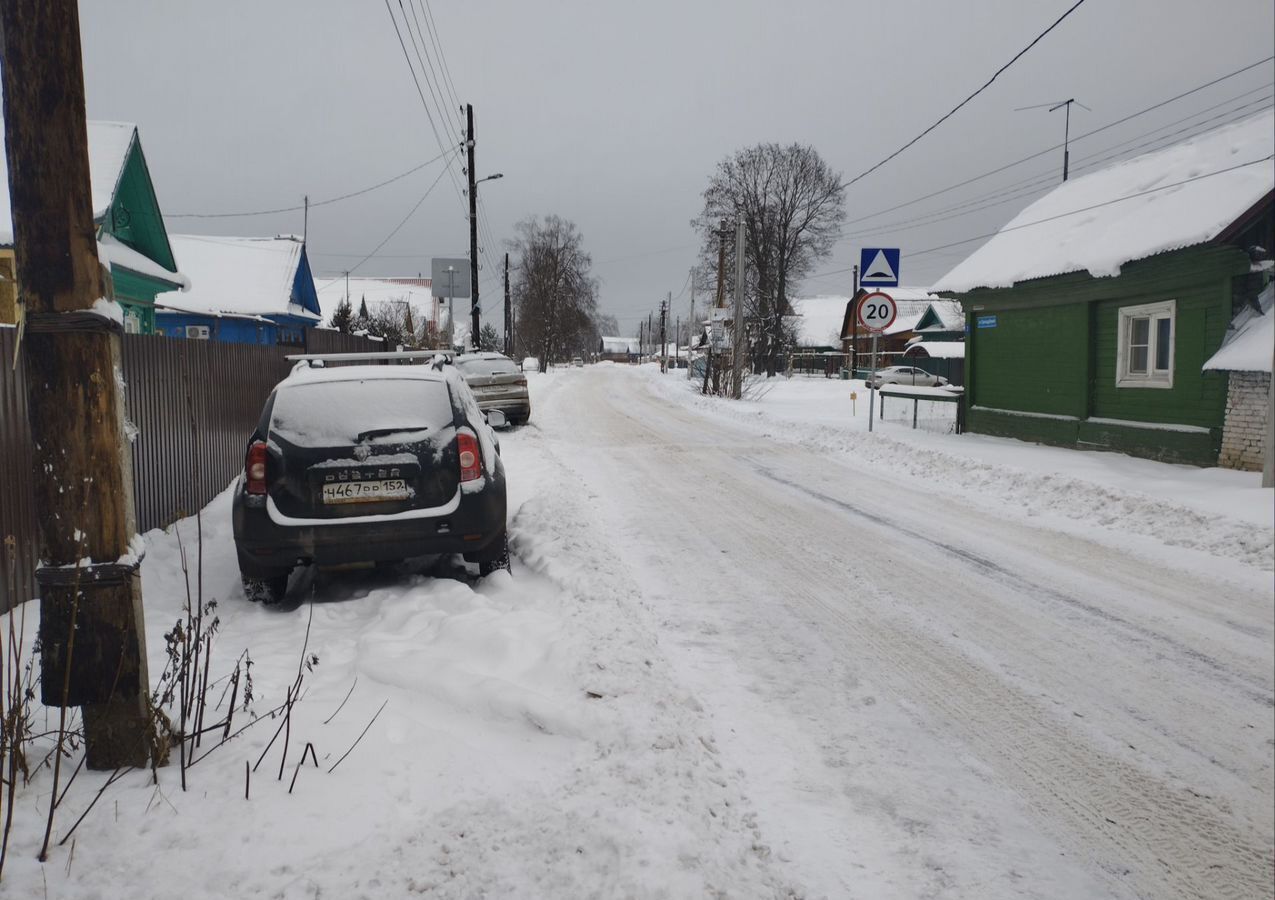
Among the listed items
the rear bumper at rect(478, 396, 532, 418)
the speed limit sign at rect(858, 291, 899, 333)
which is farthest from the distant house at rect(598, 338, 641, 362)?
the speed limit sign at rect(858, 291, 899, 333)

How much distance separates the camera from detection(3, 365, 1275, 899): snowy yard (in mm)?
2580

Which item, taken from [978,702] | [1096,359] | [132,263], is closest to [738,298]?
[1096,359]

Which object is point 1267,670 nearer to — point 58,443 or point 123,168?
point 58,443

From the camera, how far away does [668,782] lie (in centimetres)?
307

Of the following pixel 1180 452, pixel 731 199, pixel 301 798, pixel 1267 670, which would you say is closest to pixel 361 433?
pixel 301 798

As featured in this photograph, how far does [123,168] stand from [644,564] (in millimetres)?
14450

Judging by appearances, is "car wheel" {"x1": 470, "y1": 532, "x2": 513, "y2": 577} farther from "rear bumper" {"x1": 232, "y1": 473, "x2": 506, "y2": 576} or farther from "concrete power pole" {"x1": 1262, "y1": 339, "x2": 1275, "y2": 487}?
"concrete power pole" {"x1": 1262, "y1": 339, "x2": 1275, "y2": 487}

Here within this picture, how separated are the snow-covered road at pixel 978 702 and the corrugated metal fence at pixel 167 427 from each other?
3314 mm

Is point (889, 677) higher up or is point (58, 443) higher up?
point (58, 443)

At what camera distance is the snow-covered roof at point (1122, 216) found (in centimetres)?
958

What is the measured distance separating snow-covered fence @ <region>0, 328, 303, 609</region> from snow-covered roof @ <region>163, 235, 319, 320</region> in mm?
19595

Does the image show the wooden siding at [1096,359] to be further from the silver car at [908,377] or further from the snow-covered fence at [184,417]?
the silver car at [908,377]

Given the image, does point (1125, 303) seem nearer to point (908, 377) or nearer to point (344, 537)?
point (344, 537)

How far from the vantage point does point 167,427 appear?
7.75m
